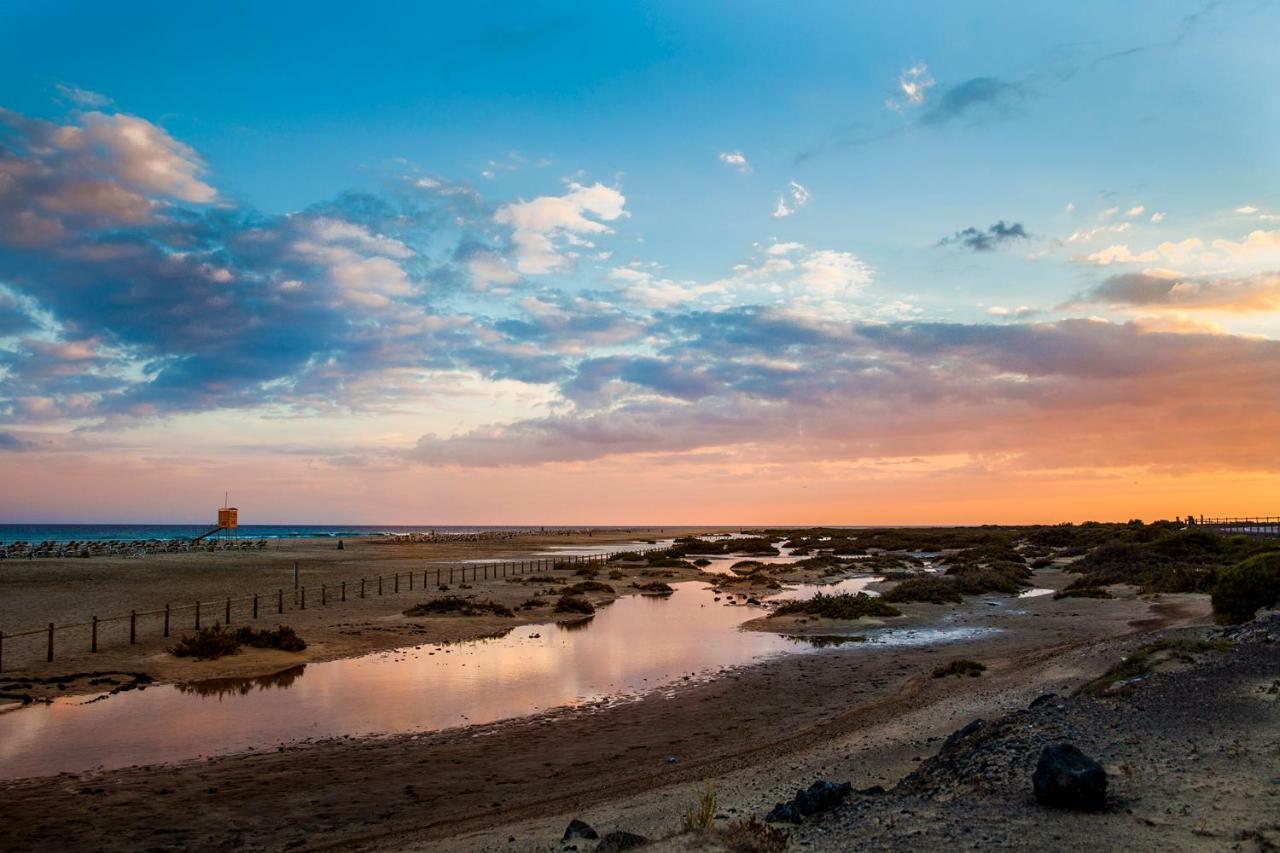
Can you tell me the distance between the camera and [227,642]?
23.0 m

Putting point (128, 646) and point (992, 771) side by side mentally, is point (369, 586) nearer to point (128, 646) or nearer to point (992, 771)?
point (128, 646)

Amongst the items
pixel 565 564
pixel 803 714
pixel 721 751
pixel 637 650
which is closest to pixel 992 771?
pixel 721 751

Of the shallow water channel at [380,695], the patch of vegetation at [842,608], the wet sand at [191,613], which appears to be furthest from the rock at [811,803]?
the patch of vegetation at [842,608]

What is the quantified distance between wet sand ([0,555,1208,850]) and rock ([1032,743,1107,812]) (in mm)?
3029

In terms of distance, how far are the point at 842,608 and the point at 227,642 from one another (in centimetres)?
2256

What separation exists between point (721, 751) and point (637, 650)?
12154mm

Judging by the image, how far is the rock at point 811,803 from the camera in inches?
318

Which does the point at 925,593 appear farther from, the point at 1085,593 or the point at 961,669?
the point at 961,669

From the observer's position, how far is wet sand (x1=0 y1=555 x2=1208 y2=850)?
10047 mm

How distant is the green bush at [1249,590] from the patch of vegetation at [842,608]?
541 inches

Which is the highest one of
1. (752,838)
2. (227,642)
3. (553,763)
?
(752,838)

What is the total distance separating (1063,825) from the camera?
22.8 ft

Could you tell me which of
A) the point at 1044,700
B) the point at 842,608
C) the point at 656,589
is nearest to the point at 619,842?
the point at 1044,700

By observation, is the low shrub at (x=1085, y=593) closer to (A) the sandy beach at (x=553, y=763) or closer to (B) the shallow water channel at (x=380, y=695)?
(A) the sandy beach at (x=553, y=763)
